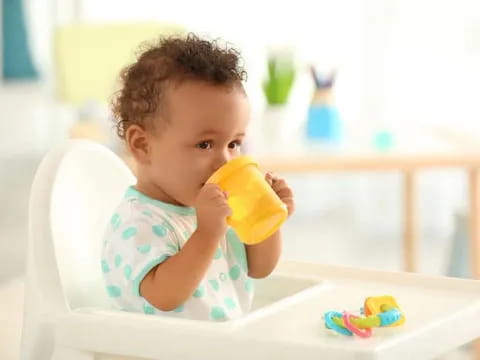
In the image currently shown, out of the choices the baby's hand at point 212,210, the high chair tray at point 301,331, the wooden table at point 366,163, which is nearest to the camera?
the high chair tray at point 301,331

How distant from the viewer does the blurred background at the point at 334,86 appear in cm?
367

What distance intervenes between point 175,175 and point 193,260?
0.14 meters

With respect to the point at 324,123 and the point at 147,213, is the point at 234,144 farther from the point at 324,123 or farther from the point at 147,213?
the point at 324,123

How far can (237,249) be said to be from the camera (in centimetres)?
138

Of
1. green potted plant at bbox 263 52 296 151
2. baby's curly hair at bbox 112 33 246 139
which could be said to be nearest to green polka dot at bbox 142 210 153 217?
baby's curly hair at bbox 112 33 246 139

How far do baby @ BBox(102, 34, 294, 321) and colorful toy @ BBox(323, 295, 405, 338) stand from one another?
0.53 feet

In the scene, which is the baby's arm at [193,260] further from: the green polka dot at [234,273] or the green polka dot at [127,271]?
the green polka dot at [234,273]

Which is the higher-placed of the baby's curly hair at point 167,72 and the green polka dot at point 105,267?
the baby's curly hair at point 167,72

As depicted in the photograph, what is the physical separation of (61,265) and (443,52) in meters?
2.53

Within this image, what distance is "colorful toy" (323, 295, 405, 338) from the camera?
1098mm

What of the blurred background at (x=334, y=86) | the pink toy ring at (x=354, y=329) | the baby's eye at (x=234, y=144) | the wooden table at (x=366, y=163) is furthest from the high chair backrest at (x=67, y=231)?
the blurred background at (x=334, y=86)

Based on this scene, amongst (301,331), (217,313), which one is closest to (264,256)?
(217,313)

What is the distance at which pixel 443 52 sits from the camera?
367 cm

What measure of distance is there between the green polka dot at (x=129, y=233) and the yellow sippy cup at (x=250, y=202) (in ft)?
0.40
